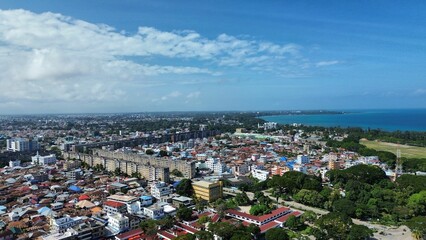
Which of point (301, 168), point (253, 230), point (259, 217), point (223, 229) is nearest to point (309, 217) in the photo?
point (259, 217)

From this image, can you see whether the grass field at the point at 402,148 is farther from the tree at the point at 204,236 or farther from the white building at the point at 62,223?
the white building at the point at 62,223

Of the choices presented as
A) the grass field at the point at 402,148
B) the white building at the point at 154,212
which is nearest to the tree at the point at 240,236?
the white building at the point at 154,212

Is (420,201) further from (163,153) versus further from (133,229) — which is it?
(163,153)

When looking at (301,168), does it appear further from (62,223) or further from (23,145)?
(23,145)

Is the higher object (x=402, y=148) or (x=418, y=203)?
(x=418, y=203)

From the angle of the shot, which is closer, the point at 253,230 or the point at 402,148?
the point at 253,230

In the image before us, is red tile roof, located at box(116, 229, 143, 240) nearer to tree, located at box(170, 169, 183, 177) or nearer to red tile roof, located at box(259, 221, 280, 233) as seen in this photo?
red tile roof, located at box(259, 221, 280, 233)
